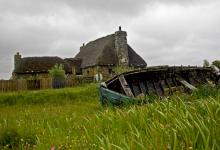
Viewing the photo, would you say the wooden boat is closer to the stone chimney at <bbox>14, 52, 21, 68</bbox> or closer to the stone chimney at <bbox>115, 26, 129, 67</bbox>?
the stone chimney at <bbox>115, 26, 129, 67</bbox>

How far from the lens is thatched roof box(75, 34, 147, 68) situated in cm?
5084

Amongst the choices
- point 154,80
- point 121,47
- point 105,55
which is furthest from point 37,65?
point 154,80

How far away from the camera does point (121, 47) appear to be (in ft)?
168

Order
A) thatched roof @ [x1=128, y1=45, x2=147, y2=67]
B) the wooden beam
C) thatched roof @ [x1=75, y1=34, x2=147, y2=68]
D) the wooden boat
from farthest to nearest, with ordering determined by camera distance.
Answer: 1. thatched roof @ [x1=128, y1=45, x2=147, y2=67]
2. thatched roof @ [x1=75, y1=34, x2=147, y2=68]
3. the wooden boat
4. the wooden beam

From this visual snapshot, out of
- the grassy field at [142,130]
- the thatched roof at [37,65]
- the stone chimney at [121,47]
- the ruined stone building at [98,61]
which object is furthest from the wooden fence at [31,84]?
the grassy field at [142,130]

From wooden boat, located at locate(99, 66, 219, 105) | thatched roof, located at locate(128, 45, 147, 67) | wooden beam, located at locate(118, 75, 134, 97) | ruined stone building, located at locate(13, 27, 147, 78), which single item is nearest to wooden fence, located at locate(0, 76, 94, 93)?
ruined stone building, located at locate(13, 27, 147, 78)

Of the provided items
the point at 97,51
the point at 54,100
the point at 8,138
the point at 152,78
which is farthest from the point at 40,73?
the point at 8,138

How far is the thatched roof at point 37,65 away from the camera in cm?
5125

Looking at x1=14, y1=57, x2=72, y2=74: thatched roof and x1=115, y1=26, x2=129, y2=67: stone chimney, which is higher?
x1=115, y1=26, x2=129, y2=67: stone chimney

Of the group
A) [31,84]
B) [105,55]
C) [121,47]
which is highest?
[121,47]

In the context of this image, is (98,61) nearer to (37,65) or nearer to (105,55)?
(105,55)

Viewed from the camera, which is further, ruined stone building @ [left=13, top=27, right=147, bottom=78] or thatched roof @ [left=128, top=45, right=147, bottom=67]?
thatched roof @ [left=128, top=45, right=147, bottom=67]

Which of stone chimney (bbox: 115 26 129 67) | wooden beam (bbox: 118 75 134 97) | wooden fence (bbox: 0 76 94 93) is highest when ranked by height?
stone chimney (bbox: 115 26 129 67)

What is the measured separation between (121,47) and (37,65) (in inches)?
459
